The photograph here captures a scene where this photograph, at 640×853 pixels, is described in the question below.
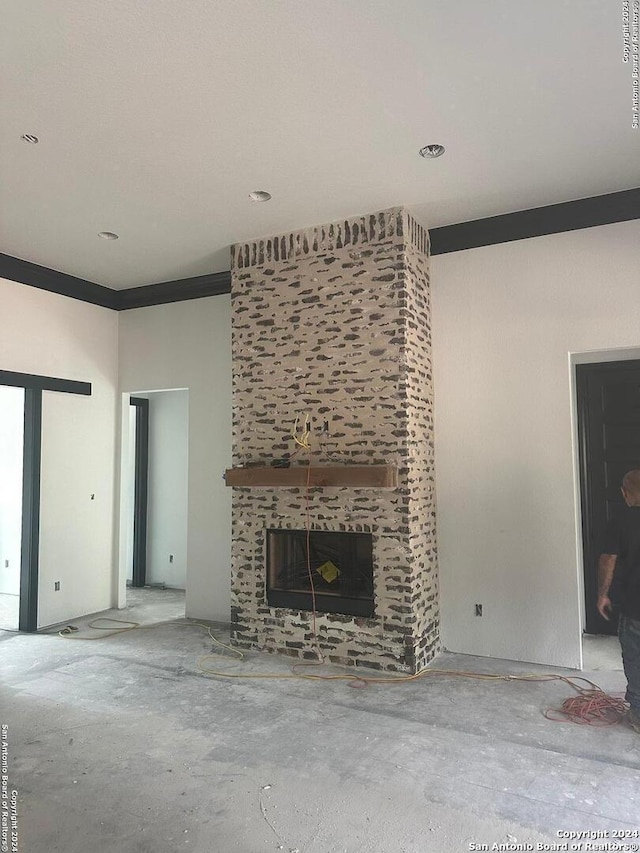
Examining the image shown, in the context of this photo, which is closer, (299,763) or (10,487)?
(299,763)

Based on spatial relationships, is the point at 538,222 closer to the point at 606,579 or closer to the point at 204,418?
the point at 606,579

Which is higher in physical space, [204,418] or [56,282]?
[56,282]

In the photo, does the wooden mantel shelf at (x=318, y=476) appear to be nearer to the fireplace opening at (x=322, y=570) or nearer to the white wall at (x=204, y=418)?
the fireplace opening at (x=322, y=570)

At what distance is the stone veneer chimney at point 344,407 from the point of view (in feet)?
14.2

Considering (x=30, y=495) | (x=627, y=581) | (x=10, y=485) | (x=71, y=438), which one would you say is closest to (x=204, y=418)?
(x=71, y=438)

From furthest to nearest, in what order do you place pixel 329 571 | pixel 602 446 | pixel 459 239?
1. pixel 602 446
2. pixel 459 239
3. pixel 329 571

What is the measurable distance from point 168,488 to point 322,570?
3.32 metres

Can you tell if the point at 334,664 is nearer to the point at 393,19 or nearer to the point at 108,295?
the point at 393,19

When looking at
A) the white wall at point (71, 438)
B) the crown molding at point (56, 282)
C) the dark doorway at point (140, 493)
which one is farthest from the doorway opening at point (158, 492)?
the crown molding at point (56, 282)

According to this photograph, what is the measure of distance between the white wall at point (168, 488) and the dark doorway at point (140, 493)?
55 millimetres

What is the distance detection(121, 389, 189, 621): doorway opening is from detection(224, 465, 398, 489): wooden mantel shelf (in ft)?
8.82

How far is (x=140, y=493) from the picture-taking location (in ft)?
24.3

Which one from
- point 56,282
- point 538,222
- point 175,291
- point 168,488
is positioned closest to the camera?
point 538,222

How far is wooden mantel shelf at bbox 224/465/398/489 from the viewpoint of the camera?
4180 mm
